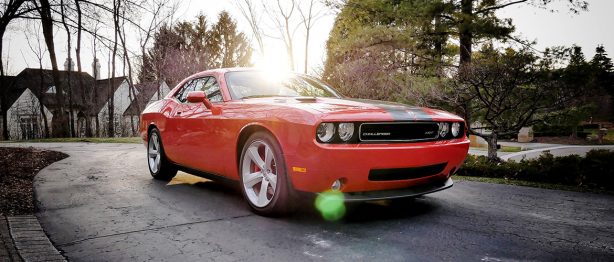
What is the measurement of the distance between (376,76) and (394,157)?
35.3 ft

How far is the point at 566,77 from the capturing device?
7.56m

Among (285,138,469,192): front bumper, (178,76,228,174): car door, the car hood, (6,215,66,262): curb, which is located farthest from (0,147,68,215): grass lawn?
(285,138,469,192): front bumper

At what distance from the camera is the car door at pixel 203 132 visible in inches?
163

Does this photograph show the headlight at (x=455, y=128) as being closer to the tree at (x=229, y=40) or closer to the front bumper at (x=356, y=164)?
A: the front bumper at (x=356, y=164)

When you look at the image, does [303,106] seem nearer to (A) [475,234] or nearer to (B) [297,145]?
(B) [297,145]

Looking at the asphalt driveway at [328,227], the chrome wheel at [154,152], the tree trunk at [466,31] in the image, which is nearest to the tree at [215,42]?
the tree trunk at [466,31]

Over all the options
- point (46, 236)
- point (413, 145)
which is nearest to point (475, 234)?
point (413, 145)

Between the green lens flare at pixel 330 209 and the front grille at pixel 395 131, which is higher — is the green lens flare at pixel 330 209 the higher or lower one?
the lower one

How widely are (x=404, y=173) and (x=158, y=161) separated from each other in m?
3.56

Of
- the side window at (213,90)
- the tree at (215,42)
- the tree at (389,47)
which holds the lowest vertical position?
the side window at (213,90)

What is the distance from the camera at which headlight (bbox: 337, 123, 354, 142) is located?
3.08m

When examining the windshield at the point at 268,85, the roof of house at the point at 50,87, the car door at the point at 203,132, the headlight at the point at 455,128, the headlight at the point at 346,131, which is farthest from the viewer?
the roof of house at the point at 50,87

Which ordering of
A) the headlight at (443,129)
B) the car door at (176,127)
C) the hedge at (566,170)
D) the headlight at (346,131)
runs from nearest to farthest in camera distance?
the headlight at (346,131), the headlight at (443,129), the car door at (176,127), the hedge at (566,170)

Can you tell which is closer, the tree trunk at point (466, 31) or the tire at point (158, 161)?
the tire at point (158, 161)
